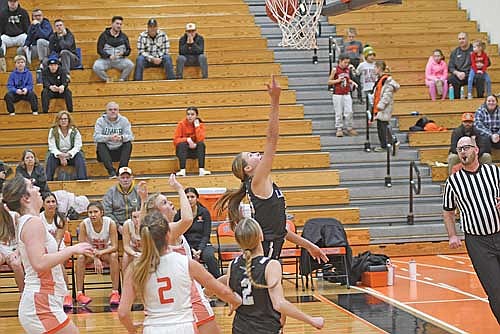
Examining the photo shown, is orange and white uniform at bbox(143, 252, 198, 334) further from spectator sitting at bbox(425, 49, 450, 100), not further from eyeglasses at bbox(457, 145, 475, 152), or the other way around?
spectator sitting at bbox(425, 49, 450, 100)

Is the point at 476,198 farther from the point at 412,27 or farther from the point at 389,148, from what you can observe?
the point at 412,27

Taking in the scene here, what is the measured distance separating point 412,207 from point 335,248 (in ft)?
11.0

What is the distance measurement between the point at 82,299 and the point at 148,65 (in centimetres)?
714

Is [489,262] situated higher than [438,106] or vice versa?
[438,106]

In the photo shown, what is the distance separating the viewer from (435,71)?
17.9 metres

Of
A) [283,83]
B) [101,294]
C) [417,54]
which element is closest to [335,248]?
[101,294]

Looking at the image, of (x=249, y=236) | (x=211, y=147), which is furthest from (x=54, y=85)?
(x=249, y=236)

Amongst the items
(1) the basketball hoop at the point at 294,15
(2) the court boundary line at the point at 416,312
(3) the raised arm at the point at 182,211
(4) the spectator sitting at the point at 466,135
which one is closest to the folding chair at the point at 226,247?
(2) the court boundary line at the point at 416,312

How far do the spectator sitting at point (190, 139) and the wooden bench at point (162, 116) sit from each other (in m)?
1.53

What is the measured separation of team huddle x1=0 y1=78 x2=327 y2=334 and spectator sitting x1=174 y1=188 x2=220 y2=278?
465 cm

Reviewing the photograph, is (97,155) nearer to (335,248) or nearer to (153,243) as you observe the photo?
(335,248)

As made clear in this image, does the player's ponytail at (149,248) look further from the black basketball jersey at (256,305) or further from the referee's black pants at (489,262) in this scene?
the referee's black pants at (489,262)

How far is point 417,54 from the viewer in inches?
751

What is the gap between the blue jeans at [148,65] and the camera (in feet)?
55.6
